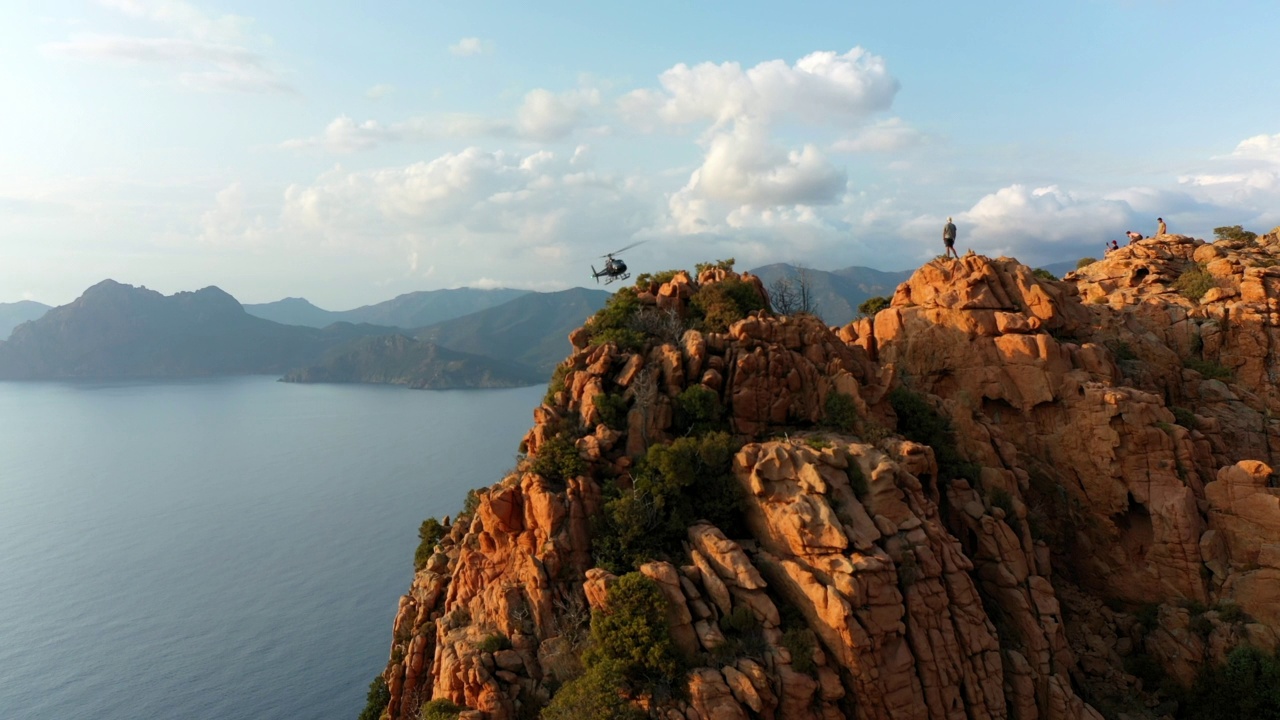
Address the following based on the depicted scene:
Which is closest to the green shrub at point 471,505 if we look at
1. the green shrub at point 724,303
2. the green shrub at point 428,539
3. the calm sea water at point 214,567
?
the green shrub at point 428,539

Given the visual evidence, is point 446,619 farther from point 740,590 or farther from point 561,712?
point 740,590

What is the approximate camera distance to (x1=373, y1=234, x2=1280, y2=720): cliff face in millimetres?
26938

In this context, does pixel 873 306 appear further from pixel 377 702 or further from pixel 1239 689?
pixel 377 702

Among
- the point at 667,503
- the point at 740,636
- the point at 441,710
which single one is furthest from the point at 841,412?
the point at 441,710

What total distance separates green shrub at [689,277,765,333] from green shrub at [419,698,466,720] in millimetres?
21396

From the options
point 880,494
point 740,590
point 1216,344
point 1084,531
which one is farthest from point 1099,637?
point 1216,344

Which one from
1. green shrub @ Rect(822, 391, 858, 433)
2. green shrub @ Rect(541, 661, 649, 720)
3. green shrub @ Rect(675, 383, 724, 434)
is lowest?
green shrub @ Rect(541, 661, 649, 720)

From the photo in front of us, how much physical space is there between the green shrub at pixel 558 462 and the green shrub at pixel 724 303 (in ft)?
36.5

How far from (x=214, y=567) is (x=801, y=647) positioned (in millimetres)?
89097

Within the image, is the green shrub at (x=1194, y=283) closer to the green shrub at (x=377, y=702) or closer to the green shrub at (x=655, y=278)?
the green shrub at (x=655, y=278)

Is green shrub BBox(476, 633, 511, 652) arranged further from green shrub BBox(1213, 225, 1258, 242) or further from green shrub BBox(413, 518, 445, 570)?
green shrub BBox(1213, 225, 1258, 242)

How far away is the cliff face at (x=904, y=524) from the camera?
Answer: 1061 inches

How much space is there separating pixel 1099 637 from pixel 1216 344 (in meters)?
24.6

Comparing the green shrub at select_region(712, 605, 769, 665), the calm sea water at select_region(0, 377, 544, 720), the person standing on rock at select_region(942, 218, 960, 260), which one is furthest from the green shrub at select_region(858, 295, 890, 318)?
the calm sea water at select_region(0, 377, 544, 720)
